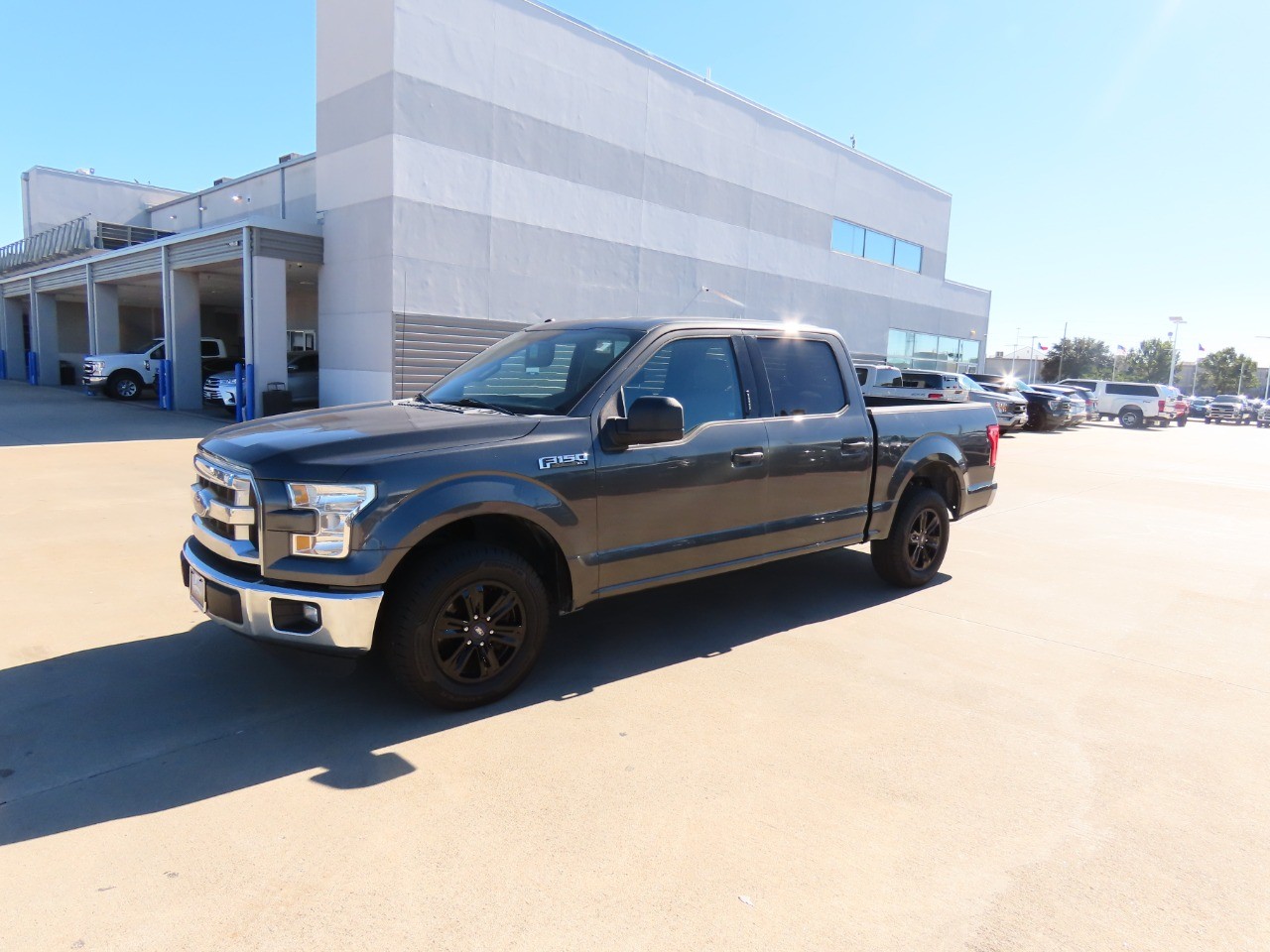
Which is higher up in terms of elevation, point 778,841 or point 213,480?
point 213,480

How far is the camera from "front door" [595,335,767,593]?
426 centimetres

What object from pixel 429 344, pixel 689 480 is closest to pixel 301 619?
pixel 689 480

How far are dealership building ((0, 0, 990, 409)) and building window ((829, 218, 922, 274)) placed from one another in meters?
0.21

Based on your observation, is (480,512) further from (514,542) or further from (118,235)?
(118,235)

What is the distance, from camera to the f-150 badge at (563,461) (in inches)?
155

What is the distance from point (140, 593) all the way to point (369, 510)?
3014 millimetres

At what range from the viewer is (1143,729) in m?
3.96

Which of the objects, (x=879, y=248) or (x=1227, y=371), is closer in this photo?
(x=879, y=248)

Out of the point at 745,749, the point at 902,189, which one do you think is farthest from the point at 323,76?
the point at 902,189

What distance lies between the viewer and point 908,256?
31.8 meters

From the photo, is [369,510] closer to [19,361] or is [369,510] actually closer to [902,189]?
[902,189]

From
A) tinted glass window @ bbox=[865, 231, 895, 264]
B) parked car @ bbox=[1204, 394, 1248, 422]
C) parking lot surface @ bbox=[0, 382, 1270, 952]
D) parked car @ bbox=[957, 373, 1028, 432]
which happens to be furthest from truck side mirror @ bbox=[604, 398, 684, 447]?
parked car @ bbox=[1204, 394, 1248, 422]

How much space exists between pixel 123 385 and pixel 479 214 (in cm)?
1255

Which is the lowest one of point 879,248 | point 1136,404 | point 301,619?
point 301,619
